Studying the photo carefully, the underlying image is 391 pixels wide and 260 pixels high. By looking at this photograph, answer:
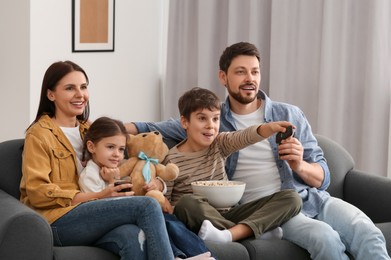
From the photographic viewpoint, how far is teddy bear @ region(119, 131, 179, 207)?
3287 mm

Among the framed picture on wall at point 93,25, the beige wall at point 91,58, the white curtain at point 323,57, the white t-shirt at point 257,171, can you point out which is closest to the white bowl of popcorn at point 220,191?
the white t-shirt at point 257,171

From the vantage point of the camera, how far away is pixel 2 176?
3254mm

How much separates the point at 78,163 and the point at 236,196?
0.65 meters

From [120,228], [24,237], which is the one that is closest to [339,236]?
[120,228]

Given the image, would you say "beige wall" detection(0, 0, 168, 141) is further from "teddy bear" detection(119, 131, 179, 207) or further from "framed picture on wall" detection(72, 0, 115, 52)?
"teddy bear" detection(119, 131, 179, 207)

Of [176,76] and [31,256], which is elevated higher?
[176,76]

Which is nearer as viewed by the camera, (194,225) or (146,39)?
(194,225)

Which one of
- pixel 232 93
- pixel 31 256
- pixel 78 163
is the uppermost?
pixel 232 93

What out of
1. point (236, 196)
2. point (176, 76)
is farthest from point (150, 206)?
point (176, 76)

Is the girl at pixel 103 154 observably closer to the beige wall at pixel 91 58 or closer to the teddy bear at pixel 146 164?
the teddy bear at pixel 146 164

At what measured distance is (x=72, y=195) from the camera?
Answer: 3061mm

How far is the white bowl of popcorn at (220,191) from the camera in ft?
10.8

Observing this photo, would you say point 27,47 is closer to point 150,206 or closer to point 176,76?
point 176,76

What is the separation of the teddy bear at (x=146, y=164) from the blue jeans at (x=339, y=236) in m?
0.52
